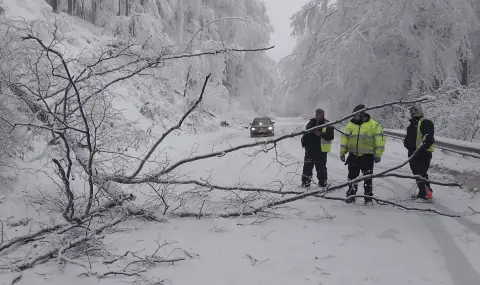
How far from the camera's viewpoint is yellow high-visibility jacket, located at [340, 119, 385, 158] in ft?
20.5

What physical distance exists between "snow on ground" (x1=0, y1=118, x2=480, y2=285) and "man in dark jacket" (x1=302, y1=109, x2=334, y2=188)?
3.29 feet

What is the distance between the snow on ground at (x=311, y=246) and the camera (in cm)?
371

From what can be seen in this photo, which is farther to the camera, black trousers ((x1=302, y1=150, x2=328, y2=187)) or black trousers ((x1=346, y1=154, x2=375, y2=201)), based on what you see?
black trousers ((x1=302, y1=150, x2=328, y2=187))

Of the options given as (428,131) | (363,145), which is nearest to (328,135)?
(363,145)

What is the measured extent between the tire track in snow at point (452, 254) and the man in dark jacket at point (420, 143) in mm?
975

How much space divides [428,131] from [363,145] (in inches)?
46.5

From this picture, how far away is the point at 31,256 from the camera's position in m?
4.30

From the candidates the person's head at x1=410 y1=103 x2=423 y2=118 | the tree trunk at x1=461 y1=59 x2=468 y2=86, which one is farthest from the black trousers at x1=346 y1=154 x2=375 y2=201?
the tree trunk at x1=461 y1=59 x2=468 y2=86

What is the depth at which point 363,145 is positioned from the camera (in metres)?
6.32

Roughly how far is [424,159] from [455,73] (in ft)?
28.9

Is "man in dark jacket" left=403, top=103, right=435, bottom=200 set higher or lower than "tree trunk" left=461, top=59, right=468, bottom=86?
lower

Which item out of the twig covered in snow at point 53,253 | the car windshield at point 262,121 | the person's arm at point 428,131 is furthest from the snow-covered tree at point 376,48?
the twig covered in snow at point 53,253

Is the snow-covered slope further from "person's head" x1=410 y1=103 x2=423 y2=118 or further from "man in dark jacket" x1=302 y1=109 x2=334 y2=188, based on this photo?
→ "person's head" x1=410 y1=103 x2=423 y2=118

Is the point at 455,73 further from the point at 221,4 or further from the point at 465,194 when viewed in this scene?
the point at 221,4
